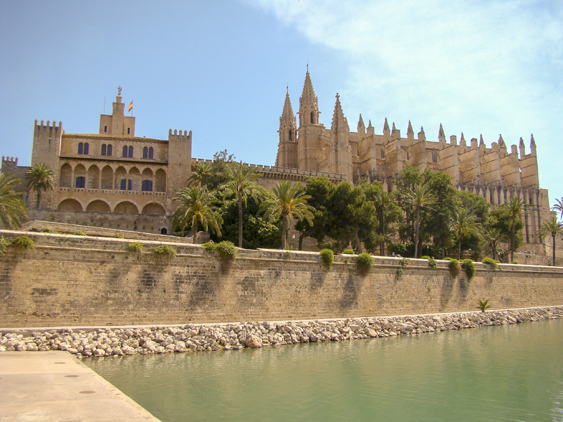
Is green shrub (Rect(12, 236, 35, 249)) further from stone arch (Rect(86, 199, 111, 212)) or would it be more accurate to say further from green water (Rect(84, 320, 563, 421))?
stone arch (Rect(86, 199, 111, 212))

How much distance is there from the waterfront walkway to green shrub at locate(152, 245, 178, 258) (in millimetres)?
6694

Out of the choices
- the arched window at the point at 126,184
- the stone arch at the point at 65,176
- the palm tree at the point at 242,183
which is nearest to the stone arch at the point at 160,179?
the arched window at the point at 126,184

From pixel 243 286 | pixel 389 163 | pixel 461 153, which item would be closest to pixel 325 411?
pixel 243 286

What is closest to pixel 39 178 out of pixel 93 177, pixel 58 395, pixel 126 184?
pixel 93 177

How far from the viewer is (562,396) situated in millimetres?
13336

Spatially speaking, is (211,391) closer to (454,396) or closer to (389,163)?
(454,396)

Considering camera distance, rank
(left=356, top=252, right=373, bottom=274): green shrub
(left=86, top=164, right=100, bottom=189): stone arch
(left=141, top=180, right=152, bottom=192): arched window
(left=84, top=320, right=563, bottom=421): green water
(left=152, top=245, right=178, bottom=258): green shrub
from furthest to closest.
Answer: (left=141, top=180, right=152, bottom=192): arched window → (left=86, top=164, right=100, bottom=189): stone arch → (left=356, top=252, right=373, bottom=274): green shrub → (left=152, top=245, right=178, bottom=258): green shrub → (left=84, top=320, right=563, bottom=421): green water

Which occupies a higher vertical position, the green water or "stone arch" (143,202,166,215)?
"stone arch" (143,202,166,215)

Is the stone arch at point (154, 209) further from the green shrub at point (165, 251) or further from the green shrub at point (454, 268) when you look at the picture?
the green shrub at point (454, 268)

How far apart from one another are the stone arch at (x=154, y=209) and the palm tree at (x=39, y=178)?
7949 millimetres

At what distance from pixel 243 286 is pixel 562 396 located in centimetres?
1223

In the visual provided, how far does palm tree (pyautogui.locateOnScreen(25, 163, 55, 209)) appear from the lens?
129 feet

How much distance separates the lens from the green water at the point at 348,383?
36.9 feet

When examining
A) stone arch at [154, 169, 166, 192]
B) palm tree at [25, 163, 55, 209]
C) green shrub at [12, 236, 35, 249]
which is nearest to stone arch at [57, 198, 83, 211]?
palm tree at [25, 163, 55, 209]
